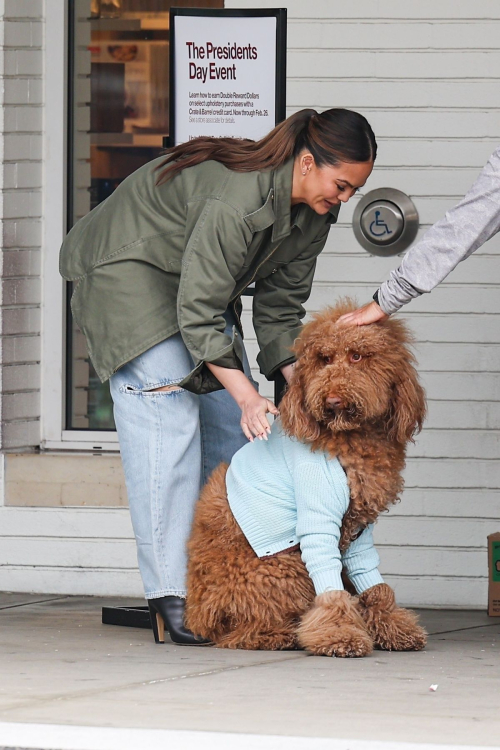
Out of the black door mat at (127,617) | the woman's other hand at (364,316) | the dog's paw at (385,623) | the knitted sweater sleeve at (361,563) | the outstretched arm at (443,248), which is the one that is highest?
the outstretched arm at (443,248)

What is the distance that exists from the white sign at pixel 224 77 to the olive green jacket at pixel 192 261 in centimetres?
91

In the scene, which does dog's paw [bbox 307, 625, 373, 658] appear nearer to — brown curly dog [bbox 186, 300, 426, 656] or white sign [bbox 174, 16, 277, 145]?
brown curly dog [bbox 186, 300, 426, 656]

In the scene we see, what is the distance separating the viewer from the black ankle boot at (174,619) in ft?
12.2

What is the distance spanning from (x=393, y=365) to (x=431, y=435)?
1.63 m

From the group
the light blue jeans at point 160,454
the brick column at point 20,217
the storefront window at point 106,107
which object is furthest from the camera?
the storefront window at point 106,107

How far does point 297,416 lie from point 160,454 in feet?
1.81

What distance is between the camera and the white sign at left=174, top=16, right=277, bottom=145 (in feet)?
15.3

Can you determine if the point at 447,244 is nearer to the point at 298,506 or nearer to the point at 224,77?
the point at 298,506

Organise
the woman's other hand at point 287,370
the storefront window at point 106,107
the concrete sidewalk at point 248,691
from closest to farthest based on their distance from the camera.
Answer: the concrete sidewalk at point 248,691 < the woman's other hand at point 287,370 < the storefront window at point 106,107

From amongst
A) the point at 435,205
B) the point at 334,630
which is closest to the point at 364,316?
the point at 334,630

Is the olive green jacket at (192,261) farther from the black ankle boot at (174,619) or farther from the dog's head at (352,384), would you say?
the black ankle boot at (174,619)

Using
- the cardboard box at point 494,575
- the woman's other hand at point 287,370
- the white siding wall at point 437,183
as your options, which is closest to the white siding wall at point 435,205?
the white siding wall at point 437,183

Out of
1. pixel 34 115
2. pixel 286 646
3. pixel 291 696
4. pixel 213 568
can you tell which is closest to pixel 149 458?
pixel 213 568

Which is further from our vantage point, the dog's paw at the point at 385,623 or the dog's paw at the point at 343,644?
the dog's paw at the point at 385,623
